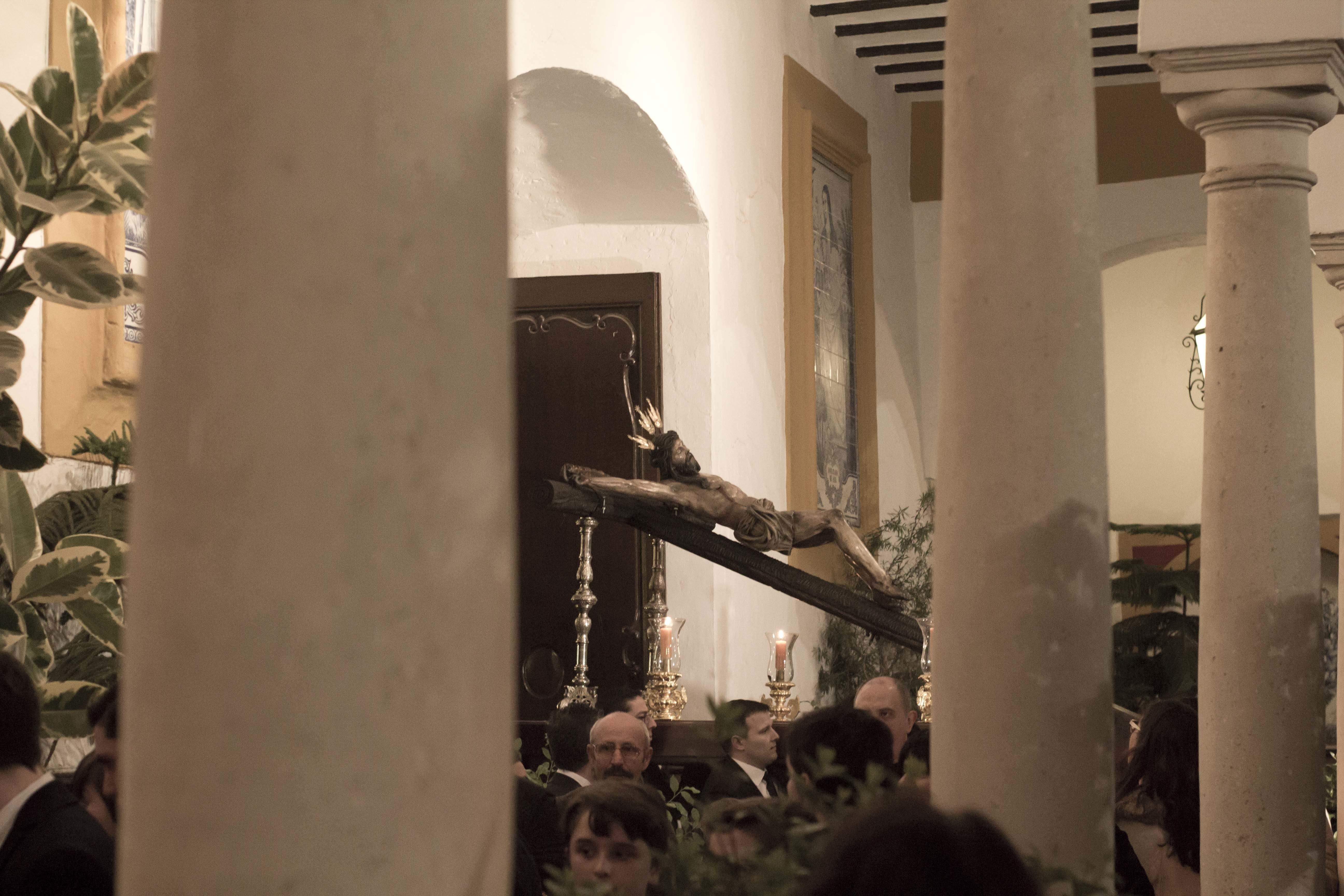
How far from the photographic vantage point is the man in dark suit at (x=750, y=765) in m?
4.98

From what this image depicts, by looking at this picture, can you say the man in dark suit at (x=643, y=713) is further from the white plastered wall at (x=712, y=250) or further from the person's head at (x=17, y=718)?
the person's head at (x=17, y=718)

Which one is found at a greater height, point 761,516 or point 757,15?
point 757,15

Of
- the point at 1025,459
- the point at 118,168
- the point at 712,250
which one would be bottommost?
the point at 1025,459

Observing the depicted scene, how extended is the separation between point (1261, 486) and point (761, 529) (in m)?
5.13

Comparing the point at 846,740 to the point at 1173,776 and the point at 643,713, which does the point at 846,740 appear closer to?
the point at 1173,776

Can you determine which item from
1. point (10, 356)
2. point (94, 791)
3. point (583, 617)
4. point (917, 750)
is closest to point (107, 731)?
point (94, 791)

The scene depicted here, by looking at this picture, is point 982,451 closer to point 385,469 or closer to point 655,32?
point 385,469

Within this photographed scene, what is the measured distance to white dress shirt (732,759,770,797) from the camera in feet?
17.6

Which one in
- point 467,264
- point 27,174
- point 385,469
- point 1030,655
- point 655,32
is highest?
point 655,32

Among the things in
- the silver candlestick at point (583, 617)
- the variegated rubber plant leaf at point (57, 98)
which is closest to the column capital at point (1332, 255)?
the silver candlestick at point (583, 617)

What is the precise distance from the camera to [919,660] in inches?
497

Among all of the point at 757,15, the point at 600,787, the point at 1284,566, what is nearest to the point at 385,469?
the point at 600,787

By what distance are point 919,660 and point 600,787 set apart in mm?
9462

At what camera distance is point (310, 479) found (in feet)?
4.51
